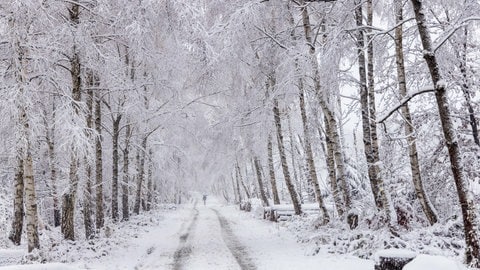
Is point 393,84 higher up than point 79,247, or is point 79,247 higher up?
point 393,84

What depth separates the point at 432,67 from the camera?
7.43 meters

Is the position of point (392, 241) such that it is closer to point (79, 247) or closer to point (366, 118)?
point (366, 118)

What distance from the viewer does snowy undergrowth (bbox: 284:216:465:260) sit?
905cm

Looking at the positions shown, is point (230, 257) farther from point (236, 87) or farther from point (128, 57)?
point (128, 57)

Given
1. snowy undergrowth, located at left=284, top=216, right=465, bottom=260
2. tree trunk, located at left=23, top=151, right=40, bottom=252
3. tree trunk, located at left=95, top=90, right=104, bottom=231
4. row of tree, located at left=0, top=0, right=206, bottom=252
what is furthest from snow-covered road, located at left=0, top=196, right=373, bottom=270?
row of tree, located at left=0, top=0, right=206, bottom=252

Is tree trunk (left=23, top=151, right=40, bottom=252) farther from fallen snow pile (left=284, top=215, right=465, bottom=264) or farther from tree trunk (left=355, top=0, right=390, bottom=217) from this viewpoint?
tree trunk (left=355, top=0, right=390, bottom=217)

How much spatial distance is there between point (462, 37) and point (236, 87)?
8.61 m

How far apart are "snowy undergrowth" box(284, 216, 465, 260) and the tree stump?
1218mm

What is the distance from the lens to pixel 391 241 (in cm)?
934

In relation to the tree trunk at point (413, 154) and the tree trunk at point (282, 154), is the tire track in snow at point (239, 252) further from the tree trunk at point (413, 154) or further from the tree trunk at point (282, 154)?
the tree trunk at point (413, 154)

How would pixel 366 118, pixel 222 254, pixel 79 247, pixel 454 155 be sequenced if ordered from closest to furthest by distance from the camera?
pixel 454 155
pixel 366 118
pixel 222 254
pixel 79 247

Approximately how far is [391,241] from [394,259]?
2.23 metres

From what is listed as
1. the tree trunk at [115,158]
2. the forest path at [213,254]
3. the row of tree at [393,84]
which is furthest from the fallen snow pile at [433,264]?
the tree trunk at [115,158]

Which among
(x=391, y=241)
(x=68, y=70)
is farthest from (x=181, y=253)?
(x=68, y=70)
